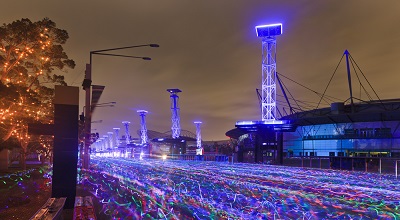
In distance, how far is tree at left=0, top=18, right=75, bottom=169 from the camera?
22766 millimetres

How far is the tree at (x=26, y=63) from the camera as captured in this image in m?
22.8

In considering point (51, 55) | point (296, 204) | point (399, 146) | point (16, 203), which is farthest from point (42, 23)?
point (399, 146)

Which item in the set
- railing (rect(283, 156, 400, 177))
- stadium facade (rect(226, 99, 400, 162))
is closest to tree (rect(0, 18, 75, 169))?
railing (rect(283, 156, 400, 177))

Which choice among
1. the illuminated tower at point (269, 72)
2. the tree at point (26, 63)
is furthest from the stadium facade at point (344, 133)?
the tree at point (26, 63)

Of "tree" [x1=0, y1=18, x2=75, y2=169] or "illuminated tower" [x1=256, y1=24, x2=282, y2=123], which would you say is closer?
"tree" [x1=0, y1=18, x2=75, y2=169]

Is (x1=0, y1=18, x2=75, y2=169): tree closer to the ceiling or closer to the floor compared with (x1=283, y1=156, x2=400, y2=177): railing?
closer to the ceiling

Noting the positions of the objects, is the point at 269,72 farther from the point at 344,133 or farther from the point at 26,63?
the point at 26,63

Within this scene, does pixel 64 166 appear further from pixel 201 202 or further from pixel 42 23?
pixel 42 23

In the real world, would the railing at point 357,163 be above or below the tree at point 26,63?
below

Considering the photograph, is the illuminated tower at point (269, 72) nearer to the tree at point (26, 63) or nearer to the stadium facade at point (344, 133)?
the stadium facade at point (344, 133)

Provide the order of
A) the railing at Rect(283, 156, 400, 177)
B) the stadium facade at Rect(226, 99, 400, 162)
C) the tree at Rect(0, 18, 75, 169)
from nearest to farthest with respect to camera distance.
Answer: the tree at Rect(0, 18, 75, 169)
the railing at Rect(283, 156, 400, 177)
the stadium facade at Rect(226, 99, 400, 162)

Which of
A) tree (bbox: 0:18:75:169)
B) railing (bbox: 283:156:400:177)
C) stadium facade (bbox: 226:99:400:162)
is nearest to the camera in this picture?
tree (bbox: 0:18:75:169)

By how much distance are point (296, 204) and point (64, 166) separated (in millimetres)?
8011

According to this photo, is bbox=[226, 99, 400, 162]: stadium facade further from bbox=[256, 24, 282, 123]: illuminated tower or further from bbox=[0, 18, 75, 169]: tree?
bbox=[0, 18, 75, 169]: tree
